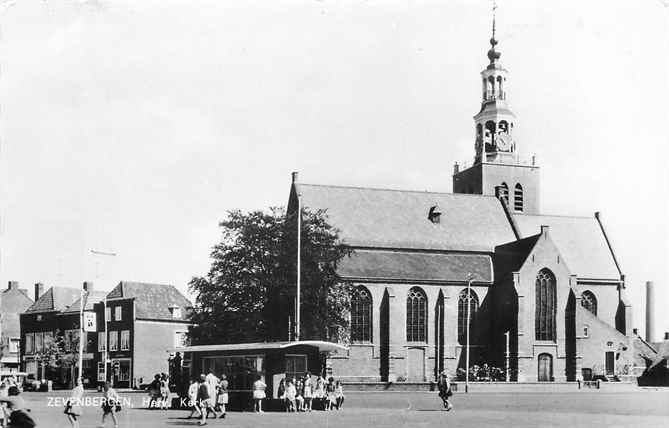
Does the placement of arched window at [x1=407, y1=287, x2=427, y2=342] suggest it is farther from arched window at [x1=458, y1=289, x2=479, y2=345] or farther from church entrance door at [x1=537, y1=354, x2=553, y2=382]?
church entrance door at [x1=537, y1=354, x2=553, y2=382]

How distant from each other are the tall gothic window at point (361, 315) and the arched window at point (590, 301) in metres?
20.4

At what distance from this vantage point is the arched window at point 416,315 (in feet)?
226

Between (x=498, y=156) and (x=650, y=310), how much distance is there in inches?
779

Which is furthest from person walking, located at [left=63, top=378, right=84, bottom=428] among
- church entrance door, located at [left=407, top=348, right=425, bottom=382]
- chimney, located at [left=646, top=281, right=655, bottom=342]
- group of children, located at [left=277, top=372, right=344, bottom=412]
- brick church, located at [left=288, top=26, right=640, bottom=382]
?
chimney, located at [left=646, top=281, right=655, bottom=342]

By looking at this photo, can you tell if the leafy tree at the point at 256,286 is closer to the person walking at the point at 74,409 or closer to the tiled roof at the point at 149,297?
the tiled roof at the point at 149,297

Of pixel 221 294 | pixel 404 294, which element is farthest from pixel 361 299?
pixel 221 294

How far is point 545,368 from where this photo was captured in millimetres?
68250

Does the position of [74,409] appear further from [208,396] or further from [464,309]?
[464,309]

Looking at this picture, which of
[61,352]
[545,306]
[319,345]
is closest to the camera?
[319,345]

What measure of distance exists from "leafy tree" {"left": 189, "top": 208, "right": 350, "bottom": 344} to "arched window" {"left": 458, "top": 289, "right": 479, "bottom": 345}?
17694 millimetres

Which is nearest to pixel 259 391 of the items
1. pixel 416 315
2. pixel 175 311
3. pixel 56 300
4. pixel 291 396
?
pixel 291 396

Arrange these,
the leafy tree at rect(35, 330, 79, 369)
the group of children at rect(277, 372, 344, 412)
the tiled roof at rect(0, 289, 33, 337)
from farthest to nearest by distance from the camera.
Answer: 1. the tiled roof at rect(0, 289, 33, 337)
2. the leafy tree at rect(35, 330, 79, 369)
3. the group of children at rect(277, 372, 344, 412)

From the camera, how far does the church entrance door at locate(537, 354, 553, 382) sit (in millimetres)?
67938

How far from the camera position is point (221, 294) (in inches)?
2136
